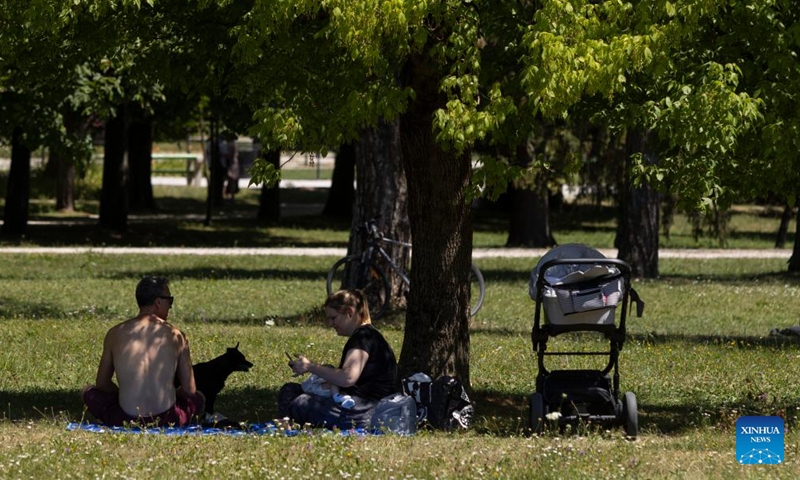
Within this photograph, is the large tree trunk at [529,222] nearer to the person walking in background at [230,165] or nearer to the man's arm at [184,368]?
the person walking in background at [230,165]

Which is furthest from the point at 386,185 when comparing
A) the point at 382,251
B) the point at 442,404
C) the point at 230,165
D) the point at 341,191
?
the point at 230,165

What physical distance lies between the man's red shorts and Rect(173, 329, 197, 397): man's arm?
0.10 meters

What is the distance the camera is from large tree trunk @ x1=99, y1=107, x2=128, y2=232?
3184cm

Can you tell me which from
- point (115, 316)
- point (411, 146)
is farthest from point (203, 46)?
point (115, 316)

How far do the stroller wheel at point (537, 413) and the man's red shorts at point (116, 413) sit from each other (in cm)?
220

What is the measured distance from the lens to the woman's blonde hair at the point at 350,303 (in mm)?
9398

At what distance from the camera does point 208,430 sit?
9.23 meters

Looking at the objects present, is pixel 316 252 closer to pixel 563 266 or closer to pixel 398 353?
pixel 398 353

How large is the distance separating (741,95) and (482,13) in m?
1.90

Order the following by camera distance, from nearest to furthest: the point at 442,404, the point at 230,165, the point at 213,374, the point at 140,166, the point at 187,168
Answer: the point at 442,404 < the point at 213,374 < the point at 140,166 < the point at 230,165 < the point at 187,168

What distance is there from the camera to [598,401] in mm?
9398

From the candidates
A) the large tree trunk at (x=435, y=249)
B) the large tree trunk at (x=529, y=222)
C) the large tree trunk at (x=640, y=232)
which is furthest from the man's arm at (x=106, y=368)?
the large tree trunk at (x=529, y=222)

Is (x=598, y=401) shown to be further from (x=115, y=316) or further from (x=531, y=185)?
(x=531, y=185)
